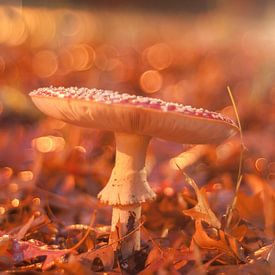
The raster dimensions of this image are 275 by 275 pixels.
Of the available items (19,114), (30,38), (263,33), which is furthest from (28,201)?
(30,38)

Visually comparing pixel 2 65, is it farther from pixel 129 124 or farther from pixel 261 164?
pixel 129 124

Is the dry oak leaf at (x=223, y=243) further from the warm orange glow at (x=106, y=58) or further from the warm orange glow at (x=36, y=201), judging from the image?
the warm orange glow at (x=106, y=58)

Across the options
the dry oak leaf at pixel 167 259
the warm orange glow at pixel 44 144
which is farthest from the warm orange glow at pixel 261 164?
the dry oak leaf at pixel 167 259

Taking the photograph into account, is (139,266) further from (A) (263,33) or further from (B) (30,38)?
(B) (30,38)

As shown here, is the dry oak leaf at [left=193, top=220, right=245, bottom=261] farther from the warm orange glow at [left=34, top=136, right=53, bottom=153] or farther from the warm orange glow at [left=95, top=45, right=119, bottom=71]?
the warm orange glow at [left=95, top=45, right=119, bottom=71]

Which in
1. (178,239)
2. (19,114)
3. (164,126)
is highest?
(164,126)
